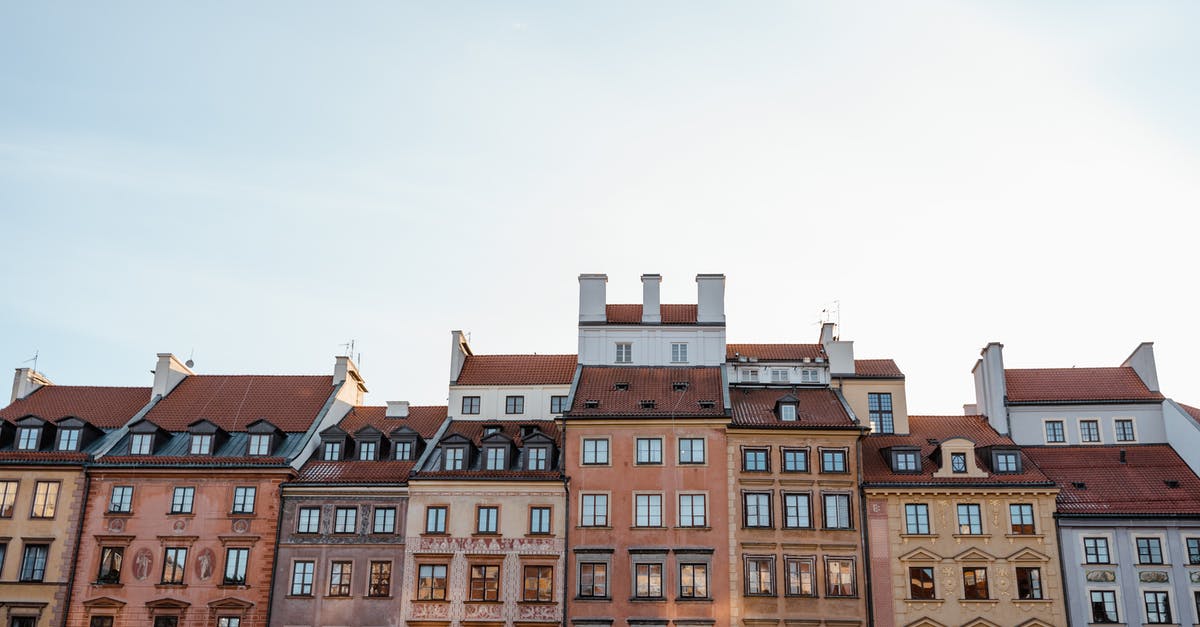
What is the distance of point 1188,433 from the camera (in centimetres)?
5366

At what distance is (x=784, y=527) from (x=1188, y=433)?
69.1ft

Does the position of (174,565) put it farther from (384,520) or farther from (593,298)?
(593,298)

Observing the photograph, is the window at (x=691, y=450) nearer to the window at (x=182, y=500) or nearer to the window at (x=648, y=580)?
the window at (x=648, y=580)

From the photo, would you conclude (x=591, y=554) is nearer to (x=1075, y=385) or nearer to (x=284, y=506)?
(x=284, y=506)

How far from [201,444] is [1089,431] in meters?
45.1

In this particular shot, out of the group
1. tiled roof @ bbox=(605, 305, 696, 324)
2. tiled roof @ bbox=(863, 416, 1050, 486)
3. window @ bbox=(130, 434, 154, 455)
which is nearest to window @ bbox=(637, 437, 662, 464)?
tiled roof @ bbox=(605, 305, 696, 324)

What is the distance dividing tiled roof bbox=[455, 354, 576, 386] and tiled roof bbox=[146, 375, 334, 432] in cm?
790

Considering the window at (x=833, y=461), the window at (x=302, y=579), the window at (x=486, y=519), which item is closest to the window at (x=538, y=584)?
the window at (x=486, y=519)

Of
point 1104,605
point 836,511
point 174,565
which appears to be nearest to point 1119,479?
point 1104,605

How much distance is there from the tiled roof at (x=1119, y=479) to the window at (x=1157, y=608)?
3.63 metres

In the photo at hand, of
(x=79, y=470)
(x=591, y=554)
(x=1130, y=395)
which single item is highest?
(x=1130, y=395)

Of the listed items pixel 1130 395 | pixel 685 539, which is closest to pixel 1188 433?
pixel 1130 395

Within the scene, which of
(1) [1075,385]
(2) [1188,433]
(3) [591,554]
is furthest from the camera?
(1) [1075,385]

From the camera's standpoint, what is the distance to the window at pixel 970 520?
50.2m
